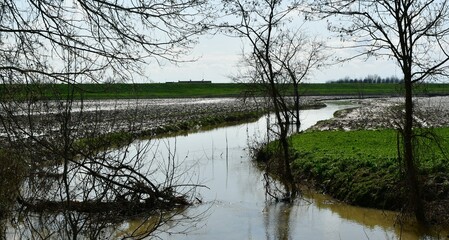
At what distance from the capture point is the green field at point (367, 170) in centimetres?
1393

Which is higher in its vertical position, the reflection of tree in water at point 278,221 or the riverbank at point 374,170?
the riverbank at point 374,170

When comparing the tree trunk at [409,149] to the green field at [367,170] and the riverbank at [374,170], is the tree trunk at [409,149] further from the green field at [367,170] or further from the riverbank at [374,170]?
the green field at [367,170]

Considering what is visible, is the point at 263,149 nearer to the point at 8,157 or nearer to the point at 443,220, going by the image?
the point at 443,220

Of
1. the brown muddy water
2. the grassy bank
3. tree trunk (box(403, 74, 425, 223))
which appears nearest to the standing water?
the brown muddy water

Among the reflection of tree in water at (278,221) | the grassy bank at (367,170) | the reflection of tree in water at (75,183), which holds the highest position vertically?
the reflection of tree in water at (75,183)

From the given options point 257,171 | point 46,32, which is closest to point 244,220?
point 257,171

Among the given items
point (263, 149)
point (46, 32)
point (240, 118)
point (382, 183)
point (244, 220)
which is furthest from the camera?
point (240, 118)

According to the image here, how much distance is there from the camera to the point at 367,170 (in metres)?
16.2

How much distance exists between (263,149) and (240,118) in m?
24.1

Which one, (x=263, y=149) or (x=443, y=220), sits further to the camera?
(x=263, y=149)

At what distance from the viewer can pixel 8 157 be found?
34.5 feet

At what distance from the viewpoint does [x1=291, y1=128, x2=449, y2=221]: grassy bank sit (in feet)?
45.5

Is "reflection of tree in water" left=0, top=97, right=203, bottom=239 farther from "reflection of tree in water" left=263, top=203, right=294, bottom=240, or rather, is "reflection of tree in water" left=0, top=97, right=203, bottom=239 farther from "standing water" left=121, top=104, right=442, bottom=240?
"reflection of tree in water" left=263, top=203, right=294, bottom=240

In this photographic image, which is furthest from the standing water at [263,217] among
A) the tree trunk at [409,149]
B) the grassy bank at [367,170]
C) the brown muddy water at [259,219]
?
the tree trunk at [409,149]
